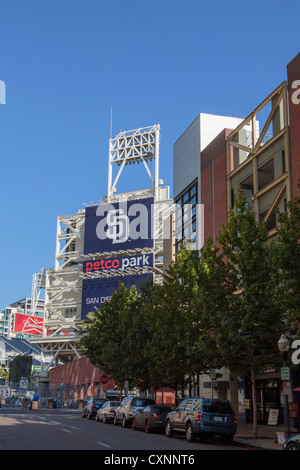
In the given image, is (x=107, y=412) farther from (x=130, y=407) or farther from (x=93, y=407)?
(x=130, y=407)

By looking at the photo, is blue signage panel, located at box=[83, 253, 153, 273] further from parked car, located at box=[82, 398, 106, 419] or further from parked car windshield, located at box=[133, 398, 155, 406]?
parked car windshield, located at box=[133, 398, 155, 406]

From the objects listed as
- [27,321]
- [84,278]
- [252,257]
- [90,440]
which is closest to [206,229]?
[252,257]

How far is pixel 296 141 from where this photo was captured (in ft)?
100

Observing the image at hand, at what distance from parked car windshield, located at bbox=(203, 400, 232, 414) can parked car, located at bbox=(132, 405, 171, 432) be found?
204 inches

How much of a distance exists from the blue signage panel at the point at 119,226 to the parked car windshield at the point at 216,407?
69.2 m

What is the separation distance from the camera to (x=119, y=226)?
313 ft

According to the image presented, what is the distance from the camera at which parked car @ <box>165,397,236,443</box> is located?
22.1 metres

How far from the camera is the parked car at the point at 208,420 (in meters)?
22.1

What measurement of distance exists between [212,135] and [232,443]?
1105 inches

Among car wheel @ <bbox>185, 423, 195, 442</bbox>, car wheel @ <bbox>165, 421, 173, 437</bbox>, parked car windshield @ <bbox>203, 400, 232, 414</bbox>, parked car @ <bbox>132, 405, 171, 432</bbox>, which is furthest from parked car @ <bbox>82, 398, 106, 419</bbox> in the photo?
parked car windshield @ <bbox>203, 400, 232, 414</bbox>

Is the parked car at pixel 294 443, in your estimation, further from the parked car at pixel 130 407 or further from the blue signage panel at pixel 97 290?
the blue signage panel at pixel 97 290

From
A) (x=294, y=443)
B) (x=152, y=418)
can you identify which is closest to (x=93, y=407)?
(x=152, y=418)

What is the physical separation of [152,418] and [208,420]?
578 centimetres

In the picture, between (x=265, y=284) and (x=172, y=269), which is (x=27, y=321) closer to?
(x=172, y=269)
